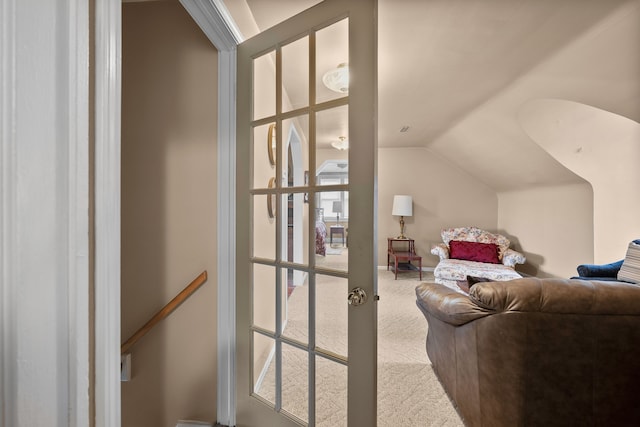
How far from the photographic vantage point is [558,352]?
105 cm

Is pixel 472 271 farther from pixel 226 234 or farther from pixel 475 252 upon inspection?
pixel 226 234

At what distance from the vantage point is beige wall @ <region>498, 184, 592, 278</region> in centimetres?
341

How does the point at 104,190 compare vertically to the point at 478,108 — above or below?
below

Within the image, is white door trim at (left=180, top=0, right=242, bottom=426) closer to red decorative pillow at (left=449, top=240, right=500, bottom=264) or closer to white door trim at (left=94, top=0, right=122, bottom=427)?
white door trim at (left=94, top=0, right=122, bottom=427)

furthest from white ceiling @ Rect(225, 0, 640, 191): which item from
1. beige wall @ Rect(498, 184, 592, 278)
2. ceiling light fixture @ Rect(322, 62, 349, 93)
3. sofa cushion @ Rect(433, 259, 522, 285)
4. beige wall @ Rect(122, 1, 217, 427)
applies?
sofa cushion @ Rect(433, 259, 522, 285)

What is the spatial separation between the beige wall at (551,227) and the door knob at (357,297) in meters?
4.12

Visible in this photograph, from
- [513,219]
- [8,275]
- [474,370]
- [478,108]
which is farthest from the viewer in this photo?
[513,219]

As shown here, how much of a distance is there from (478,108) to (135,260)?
12.8 feet

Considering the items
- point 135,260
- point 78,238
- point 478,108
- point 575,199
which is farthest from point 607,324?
point 575,199

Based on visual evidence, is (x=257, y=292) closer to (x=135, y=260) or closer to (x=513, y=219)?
(x=135, y=260)

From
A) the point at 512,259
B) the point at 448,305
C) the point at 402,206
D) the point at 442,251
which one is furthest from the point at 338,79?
the point at 512,259

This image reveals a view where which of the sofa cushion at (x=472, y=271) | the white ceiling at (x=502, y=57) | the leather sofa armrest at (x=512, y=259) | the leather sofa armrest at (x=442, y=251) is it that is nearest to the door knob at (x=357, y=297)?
the white ceiling at (x=502, y=57)

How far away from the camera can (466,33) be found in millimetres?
1893

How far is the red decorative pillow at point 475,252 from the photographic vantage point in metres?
4.23
